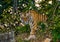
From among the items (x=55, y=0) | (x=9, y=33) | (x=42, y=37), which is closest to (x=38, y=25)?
(x=42, y=37)

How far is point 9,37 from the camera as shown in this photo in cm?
329

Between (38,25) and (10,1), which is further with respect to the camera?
(10,1)

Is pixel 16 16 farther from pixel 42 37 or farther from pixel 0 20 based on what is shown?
pixel 42 37

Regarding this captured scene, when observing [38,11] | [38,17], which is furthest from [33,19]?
[38,11]

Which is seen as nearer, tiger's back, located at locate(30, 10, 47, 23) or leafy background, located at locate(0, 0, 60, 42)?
leafy background, located at locate(0, 0, 60, 42)

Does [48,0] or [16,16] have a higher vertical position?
[48,0]

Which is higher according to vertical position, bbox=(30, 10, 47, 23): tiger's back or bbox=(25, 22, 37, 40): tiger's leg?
bbox=(30, 10, 47, 23): tiger's back

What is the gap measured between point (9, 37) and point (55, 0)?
89 centimetres

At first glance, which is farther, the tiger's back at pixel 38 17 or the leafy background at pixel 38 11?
the tiger's back at pixel 38 17

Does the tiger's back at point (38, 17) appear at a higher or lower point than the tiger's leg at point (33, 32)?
higher

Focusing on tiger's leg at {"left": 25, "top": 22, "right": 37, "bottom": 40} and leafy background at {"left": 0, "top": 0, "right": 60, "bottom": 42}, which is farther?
tiger's leg at {"left": 25, "top": 22, "right": 37, "bottom": 40}

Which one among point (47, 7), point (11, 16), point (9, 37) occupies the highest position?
point (47, 7)

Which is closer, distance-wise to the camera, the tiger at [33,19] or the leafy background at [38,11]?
the leafy background at [38,11]

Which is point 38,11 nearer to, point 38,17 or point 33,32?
point 38,17
